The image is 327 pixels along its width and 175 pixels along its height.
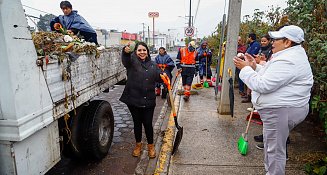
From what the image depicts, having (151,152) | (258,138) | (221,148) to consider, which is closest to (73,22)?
(151,152)

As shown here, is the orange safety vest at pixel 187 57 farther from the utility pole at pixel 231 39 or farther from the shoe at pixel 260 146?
the shoe at pixel 260 146

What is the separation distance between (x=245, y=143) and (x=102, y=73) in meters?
2.36

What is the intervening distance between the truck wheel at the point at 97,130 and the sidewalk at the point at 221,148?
91cm

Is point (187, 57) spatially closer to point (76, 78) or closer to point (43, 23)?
point (43, 23)

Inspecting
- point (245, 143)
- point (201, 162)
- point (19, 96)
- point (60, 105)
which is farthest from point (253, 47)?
point (19, 96)

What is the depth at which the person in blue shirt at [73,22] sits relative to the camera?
14.3ft

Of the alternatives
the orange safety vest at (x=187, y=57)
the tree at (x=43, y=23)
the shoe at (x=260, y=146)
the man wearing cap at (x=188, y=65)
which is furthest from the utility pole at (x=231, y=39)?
the tree at (x=43, y=23)

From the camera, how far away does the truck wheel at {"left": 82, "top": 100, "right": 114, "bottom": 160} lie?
322 centimetres

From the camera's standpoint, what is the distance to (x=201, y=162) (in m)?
3.42

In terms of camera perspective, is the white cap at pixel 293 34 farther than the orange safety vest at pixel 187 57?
No

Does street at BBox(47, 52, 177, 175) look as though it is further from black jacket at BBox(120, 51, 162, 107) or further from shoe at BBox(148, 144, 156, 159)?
black jacket at BBox(120, 51, 162, 107)

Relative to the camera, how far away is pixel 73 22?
439 cm

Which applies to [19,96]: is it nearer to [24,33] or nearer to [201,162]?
[24,33]

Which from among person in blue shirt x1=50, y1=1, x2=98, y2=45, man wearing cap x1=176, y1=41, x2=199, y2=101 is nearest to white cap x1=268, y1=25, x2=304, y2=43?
person in blue shirt x1=50, y1=1, x2=98, y2=45
